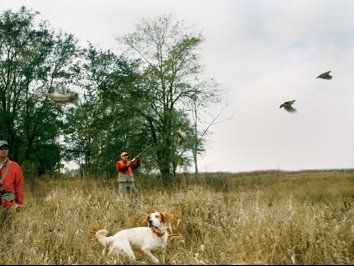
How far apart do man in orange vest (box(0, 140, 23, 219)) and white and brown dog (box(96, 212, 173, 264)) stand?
2.17m

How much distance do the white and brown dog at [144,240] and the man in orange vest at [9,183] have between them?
2174 mm

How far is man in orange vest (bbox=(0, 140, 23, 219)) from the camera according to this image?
7820 mm

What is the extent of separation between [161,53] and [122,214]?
1034 inches

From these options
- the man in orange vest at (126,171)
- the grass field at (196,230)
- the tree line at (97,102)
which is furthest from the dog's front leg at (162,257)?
the tree line at (97,102)

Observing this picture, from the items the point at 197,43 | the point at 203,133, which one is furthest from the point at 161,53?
the point at 203,133

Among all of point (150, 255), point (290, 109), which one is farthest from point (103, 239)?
point (290, 109)

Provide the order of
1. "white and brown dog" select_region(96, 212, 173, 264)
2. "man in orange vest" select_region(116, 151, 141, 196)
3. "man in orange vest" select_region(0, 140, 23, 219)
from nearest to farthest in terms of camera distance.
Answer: "white and brown dog" select_region(96, 212, 173, 264), "man in orange vest" select_region(0, 140, 23, 219), "man in orange vest" select_region(116, 151, 141, 196)

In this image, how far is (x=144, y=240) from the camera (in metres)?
6.27

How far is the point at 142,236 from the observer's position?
20.6 feet

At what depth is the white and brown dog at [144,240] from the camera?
20.2 ft

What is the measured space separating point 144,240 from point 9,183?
A: 270 cm

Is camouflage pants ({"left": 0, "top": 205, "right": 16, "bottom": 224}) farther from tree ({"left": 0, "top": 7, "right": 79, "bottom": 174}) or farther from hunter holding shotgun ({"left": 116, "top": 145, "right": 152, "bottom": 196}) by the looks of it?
tree ({"left": 0, "top": 7, "right": 79, "bottom": 174})

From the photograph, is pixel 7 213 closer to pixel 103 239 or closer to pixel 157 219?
pixel 103 239

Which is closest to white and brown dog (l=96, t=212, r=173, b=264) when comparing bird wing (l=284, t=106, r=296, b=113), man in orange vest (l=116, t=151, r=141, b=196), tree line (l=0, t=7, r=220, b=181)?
bird wing (l=284, t=106, r=296, b=113)
